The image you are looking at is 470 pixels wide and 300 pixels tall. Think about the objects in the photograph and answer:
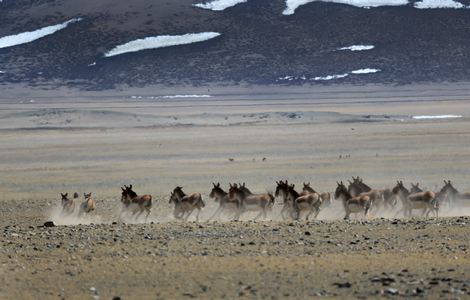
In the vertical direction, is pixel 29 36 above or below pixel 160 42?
above

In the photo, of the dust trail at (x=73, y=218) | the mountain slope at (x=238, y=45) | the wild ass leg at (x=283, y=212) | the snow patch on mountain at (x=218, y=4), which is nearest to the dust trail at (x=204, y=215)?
the dust trail at (x=73, y=218)

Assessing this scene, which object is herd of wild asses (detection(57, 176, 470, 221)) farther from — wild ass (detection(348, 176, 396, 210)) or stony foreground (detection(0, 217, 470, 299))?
stony foreground (detection(0, 217, 470, 299))

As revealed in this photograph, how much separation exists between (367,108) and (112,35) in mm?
31603

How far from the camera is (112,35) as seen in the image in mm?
83312

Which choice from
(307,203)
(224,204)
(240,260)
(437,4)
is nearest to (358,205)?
(307,203)

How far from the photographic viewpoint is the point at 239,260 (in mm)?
14547

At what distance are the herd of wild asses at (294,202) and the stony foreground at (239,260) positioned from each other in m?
1.86

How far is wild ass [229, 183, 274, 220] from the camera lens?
2045 cm

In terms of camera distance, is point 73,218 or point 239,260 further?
point 73,218

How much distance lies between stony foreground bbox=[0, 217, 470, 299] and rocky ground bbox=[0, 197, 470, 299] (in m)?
0.01

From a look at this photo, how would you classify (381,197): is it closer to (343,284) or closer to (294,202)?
(294,202)

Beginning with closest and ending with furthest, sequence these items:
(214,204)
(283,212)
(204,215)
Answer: (283,212), (204,215), (214,204)

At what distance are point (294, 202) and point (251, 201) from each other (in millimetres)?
918

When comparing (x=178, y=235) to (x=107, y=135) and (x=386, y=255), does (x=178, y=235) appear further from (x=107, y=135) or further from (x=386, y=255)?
(x=107, y=135)
